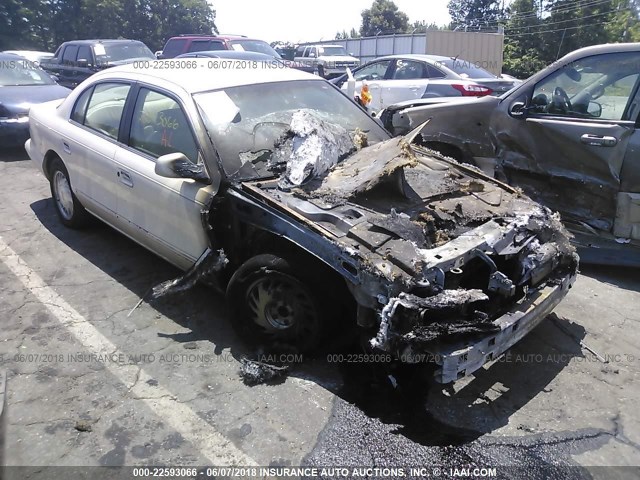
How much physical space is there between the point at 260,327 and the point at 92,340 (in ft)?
4.08

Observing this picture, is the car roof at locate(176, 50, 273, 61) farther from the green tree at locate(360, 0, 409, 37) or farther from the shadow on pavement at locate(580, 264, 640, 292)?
the green tree at locate(360, 0, 409, 37)

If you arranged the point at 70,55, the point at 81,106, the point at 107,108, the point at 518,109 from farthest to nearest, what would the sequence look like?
the point at 70,55 → the point at 518,109 → the point at 81,106 → the point at 107,108

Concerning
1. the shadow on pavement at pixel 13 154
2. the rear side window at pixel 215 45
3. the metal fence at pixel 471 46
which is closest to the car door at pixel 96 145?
the shadow on pavement at pixel 13 154

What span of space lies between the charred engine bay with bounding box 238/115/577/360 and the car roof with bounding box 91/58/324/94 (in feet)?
3.16

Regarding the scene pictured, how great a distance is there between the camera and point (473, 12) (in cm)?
5931

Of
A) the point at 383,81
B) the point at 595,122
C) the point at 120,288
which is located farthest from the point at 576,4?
the point at 120,288

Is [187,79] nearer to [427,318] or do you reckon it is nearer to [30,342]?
[30,342]

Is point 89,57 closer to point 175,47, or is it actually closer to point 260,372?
point 175,47

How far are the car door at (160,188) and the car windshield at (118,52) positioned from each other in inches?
393

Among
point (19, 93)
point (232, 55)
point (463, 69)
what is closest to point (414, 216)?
point (463, 69)

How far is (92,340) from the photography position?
150 inches

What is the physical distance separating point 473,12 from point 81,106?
62.2m

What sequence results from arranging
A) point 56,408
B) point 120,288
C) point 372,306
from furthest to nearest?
point 120,288
point 56,408
point 372,306

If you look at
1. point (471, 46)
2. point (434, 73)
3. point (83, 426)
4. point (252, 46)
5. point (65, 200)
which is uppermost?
point (471, 46)
